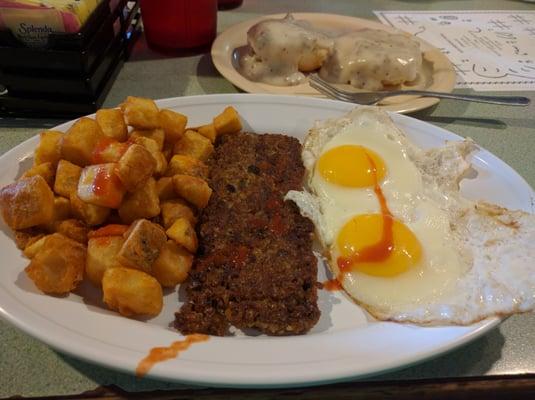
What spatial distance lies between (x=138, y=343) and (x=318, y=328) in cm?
48

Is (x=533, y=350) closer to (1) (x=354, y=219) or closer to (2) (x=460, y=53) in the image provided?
(1) (x=354, y=219)

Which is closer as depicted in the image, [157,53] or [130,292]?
[130,292]

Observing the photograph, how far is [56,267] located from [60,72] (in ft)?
3.72

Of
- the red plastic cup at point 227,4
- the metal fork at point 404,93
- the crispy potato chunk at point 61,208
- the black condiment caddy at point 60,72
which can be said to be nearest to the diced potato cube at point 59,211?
the crispy potato chunk at point 61,208

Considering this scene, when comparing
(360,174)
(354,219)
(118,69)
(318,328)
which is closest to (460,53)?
(360,174)

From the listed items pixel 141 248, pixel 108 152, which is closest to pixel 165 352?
pixel 141 248

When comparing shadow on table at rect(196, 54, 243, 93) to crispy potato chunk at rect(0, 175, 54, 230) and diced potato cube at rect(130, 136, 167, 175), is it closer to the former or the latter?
diced potato cube at rect(130, 136, 167, 175)

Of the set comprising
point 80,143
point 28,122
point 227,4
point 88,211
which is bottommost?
point 28,122

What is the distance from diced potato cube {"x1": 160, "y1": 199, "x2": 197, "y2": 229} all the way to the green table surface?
1.56 ft

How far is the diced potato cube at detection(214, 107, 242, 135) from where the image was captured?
68.4 inches

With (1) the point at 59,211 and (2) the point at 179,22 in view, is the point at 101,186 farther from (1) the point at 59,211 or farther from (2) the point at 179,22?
(2) the point at 179,22

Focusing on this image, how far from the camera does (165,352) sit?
1053mm

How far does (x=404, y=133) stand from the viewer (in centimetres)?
181

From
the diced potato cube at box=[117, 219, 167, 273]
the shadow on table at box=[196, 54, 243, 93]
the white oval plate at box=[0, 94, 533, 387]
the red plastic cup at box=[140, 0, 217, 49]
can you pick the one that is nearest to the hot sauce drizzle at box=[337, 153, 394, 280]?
the white oval plate at box=[0, 94, 533, 387]
